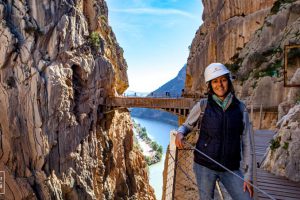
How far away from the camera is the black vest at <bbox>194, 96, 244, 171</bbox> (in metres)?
2.42

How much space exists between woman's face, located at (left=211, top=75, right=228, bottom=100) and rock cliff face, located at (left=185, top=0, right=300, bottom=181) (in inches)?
105

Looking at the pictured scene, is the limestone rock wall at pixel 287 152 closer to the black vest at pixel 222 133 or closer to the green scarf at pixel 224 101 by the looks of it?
the black vest at pixel 222 133

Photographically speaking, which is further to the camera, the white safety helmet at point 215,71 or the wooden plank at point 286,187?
the wooden plank at point 286,187

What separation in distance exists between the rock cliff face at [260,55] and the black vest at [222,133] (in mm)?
2478

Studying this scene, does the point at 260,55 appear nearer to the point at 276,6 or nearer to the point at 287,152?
the point at 276,6

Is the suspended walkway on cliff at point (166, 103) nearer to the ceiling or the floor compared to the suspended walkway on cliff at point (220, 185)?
nearer to the ceiling

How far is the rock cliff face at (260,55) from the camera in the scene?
16.4 feet

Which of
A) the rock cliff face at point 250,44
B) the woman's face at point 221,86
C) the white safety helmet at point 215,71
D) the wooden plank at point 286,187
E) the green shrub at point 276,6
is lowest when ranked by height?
the wooden plank at point 286,187

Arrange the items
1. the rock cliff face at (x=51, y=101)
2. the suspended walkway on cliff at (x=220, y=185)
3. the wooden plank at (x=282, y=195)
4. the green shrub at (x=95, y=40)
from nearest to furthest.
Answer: the suspended walkway on cliff at (x=220, y=185) < the wooden plank at (x=282, y=195) < the rock cliff face at (x=51, y=101) < the green shrub at (x=95, y=40)

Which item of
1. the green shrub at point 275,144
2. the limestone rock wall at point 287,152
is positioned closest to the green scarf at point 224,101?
the limestone rock wall at point 287,152

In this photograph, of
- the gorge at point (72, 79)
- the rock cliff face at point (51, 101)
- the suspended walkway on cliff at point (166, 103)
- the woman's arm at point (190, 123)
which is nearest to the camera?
the woman's arm at point (190, 123)

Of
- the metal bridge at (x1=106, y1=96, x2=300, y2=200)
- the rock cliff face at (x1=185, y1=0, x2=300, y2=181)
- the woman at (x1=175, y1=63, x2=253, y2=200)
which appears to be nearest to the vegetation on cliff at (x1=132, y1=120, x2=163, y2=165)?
the rock cliff face at (x1=185, y1=0, x2=300, y2=181)

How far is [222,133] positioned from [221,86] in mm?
427

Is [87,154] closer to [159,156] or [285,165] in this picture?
[285,165]
